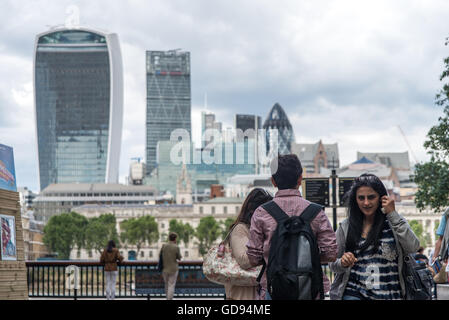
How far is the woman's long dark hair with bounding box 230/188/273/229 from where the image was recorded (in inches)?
259

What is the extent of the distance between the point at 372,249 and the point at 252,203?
4.52ft

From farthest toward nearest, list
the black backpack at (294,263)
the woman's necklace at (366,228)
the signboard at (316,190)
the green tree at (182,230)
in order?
the green tree at (182,230)
the signboard at (316,190)
the woman's necklace at (366,228)
the black backpack at (294,263)

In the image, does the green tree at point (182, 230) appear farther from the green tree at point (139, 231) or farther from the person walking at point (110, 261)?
the person walking at point (110, 261)

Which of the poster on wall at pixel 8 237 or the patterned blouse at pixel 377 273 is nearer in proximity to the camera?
the patterned blouse at pixel 377 273

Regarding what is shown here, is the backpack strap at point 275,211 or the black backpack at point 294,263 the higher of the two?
the backpack strap at point 275,211

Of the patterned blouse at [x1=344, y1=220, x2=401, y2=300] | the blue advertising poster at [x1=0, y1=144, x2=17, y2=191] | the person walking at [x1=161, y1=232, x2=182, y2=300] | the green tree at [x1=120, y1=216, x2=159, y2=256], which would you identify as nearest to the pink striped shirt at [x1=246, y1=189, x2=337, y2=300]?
the patterned blouse at [x1=344, y1=220, x2=401, y2=300]

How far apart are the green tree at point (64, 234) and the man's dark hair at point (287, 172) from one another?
118767 mm

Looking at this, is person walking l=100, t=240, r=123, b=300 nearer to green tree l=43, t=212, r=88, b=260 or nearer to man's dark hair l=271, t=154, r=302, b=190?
man's dark hair l=271, t=154, r=302, b=190

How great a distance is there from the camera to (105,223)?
13038cm

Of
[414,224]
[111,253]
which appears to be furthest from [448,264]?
[414,224]

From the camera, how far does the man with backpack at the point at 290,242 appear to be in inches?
200

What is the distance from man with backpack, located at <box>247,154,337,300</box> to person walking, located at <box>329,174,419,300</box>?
0.61ft

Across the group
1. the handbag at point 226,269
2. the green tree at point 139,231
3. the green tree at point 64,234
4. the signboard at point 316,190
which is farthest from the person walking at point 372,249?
the green tree at point 139,231
